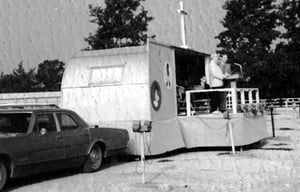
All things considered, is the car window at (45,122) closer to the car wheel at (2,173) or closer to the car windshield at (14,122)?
the car windshield at (14,122)

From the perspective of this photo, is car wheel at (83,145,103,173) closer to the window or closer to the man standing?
the window

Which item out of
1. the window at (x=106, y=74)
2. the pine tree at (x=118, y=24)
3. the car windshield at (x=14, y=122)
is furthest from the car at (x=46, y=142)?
the pine tree at (x=118, y=24)

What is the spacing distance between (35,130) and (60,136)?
0.57m

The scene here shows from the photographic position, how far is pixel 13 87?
59469 millimetres

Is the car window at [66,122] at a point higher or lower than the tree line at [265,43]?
lower

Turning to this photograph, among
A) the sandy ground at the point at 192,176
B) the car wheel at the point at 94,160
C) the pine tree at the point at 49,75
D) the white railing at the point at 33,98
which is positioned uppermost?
the pine tree at the point at 49,75

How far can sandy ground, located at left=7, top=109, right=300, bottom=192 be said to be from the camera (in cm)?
817

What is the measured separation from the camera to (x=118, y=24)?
4766 cm

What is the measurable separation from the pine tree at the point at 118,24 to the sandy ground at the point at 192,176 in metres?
33.8

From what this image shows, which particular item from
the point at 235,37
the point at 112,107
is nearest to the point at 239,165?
the point at 112,107

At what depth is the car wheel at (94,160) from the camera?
9984mm

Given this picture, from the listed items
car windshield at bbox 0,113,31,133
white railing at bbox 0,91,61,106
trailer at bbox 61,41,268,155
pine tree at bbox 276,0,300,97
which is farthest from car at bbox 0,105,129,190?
pine tree at bbox 276,0,300,97

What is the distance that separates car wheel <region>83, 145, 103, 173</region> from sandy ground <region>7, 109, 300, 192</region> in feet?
0.71

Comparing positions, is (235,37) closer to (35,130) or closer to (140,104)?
(140,104)
